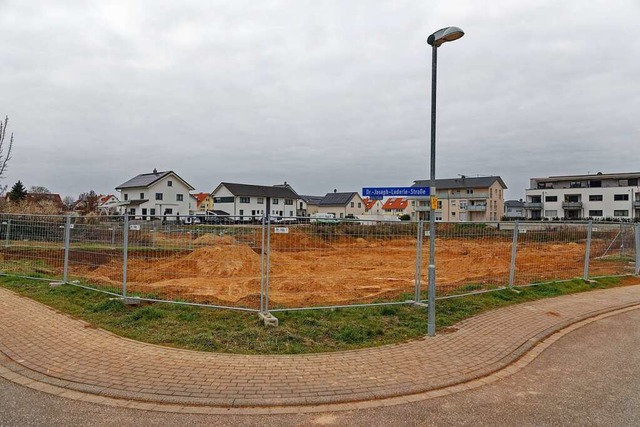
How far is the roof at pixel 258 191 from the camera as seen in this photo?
7200cm

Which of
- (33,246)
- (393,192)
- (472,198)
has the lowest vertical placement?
(33,246)

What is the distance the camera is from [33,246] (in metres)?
11.9

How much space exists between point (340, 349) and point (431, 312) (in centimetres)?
168

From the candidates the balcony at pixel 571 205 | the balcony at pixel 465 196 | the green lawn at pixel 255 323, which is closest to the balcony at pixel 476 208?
the balcony at pixel 465 196

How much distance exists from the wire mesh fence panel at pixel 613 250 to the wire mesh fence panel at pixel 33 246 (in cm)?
1554

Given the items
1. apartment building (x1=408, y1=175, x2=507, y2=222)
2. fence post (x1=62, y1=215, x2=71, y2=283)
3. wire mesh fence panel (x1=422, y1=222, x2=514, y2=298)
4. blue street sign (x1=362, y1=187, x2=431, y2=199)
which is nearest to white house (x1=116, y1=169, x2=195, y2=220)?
apartment building (x1=408, y1=175, x2=507, y2=222)

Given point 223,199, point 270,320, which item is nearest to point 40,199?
point 223,199

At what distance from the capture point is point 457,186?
79.0 m

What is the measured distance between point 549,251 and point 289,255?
7.61 meters

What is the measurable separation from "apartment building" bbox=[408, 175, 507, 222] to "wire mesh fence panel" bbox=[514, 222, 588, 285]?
62189mm

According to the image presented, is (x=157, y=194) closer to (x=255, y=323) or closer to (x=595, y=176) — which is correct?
(x=255, y=323)

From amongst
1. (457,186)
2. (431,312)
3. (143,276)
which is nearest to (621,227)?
(431,312)

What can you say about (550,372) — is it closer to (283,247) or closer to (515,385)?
(515,385)

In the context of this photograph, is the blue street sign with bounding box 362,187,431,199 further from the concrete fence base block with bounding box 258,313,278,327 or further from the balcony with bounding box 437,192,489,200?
the balcony with bounding box 437,192,489,200
